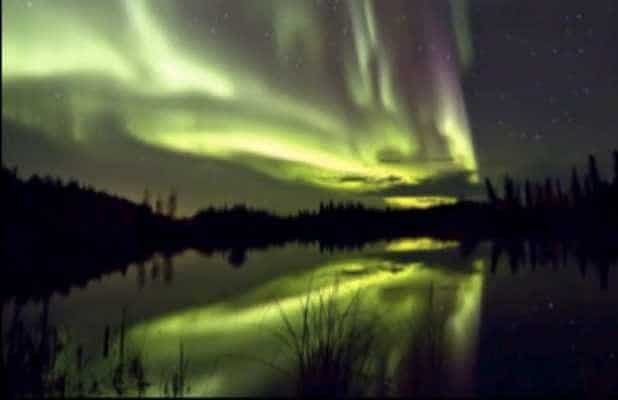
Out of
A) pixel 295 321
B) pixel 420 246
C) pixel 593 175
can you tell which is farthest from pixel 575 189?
pixel 295 321

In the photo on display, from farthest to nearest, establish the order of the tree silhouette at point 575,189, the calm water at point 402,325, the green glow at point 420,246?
the tree silhouette at point 575,189 < the green glow at point 420,246 < the calm water at point 402,325

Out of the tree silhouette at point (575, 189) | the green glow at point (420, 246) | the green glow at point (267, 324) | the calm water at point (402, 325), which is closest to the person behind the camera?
the calm water at point (402, 325)

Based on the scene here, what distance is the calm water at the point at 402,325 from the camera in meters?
13.0

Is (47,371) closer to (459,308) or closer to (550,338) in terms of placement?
(550,338)

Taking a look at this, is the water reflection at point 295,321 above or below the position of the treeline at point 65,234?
below

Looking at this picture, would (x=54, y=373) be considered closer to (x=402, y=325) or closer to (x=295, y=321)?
(x=402, y=325)

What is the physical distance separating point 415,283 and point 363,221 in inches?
5253

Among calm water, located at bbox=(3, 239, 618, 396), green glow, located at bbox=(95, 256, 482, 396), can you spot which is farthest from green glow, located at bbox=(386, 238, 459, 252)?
green glow, located at bbox=(95, 256, 482, 396)

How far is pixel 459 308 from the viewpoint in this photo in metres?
24.4

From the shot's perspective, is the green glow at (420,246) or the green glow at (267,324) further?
the green glow at (420,246)

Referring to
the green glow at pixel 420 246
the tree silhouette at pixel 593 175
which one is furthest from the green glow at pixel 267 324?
the tree silhouette at pixel 593 175

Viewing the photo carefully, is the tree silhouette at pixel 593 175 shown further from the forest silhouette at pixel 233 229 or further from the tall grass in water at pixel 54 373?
the tall grass in water at pixel 54 373

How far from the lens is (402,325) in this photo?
800 inches

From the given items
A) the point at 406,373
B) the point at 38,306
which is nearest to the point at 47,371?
the point at 406,373
